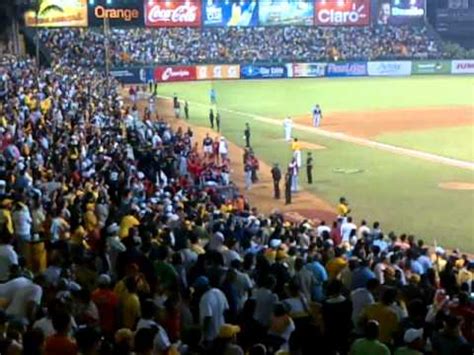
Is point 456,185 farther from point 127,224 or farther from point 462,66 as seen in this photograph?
point 462,66

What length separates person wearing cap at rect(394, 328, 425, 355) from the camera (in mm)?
6925

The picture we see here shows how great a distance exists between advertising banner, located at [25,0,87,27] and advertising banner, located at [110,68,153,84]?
482 cm

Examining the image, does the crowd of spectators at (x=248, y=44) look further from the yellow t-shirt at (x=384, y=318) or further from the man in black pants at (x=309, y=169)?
the yellow t-shirt at (x=384, y=318)

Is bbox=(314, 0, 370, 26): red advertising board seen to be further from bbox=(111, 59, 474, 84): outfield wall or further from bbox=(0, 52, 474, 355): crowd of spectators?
bbox=(0, 52, 474, 355): crowd of spectators

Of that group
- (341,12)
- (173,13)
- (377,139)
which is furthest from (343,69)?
(377,139)

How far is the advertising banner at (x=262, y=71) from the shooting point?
68.2m

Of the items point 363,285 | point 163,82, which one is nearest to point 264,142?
point 363,285

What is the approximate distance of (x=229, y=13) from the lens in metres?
66.2

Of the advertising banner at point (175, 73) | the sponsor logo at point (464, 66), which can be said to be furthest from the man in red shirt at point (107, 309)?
the sponsor logo at point (464, 66)

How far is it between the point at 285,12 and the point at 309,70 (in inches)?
214

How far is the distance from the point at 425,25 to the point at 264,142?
46227 mm

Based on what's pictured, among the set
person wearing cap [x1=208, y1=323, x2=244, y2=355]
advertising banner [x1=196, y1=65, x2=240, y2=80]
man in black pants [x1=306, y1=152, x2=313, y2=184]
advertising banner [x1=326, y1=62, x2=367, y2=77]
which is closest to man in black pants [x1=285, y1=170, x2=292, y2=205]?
man in black pants [x1=306, y1=152, x2=313, y2=184]

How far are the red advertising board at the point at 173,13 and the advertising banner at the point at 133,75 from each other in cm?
362

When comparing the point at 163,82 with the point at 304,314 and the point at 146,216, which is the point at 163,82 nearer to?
the point at 146,216
